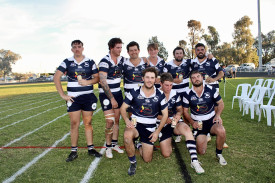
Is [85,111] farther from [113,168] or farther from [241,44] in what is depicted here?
[241,44]

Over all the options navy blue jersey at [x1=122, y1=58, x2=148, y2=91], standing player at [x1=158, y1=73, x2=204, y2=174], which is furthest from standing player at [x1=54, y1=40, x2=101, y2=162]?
standing player at [x1=158, y1=73, x2=204, y2=174]

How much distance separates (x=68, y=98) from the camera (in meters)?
3.94

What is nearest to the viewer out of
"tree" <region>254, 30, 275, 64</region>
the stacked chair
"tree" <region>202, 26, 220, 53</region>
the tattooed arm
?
the tattooed arm

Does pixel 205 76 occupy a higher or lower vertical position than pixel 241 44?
lower

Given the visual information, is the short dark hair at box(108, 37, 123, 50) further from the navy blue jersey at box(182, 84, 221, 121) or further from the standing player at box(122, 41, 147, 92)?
the navy blue jersey at box(182, 84, 221, 121)

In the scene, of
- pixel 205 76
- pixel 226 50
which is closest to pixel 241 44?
pixel 226 50

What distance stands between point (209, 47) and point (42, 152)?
6083 centimetres

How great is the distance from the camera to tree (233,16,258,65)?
166 ft

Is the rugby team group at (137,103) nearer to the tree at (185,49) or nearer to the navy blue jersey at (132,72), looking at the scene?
the navy blue jersey at (132,72)

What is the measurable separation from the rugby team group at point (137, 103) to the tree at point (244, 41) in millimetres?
54170

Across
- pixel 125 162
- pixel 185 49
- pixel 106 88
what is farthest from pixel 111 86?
pixel 185 49

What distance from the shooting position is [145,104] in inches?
149

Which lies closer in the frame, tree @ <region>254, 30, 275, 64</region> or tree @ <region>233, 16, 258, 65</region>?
tree @ <region>233, 16, 258, 65</region>

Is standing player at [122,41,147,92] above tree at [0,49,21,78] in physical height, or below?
below
